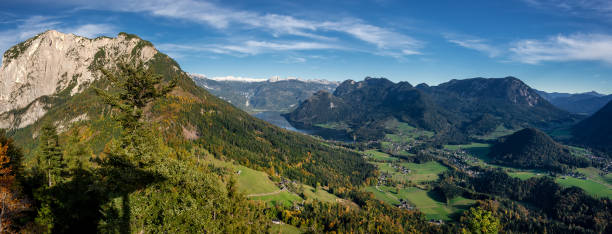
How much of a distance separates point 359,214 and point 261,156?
88191 millimetres

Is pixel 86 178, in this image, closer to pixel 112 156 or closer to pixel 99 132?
pixel 112 156

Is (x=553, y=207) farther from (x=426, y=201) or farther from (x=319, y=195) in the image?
(x=319, y=195)

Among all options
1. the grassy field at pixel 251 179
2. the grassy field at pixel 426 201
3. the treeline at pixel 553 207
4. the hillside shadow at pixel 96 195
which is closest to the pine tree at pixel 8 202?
the hillside shadow at pixel 96 195

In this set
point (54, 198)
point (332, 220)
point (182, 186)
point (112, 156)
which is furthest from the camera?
point (332, 220)

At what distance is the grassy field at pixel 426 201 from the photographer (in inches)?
6260

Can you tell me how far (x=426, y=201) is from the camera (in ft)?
573

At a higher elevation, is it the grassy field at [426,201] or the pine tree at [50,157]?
the pine tree at [50,157]

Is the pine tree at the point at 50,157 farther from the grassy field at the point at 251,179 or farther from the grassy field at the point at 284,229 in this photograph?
the grassy field at the point at 251,179

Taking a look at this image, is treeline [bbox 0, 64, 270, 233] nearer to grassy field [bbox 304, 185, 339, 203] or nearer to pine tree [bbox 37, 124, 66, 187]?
pine tree [bbox 37, 124, 66, 187]

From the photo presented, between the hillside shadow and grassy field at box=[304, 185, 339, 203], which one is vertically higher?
the hillside shadow

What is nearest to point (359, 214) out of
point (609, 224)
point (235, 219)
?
point (235, 219)

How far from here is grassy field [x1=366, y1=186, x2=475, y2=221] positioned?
159000mm

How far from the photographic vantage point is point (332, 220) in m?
114

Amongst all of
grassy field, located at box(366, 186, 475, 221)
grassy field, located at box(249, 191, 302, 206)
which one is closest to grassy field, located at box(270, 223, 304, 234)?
grassy field, located at box(249, 191, 302, 206)
